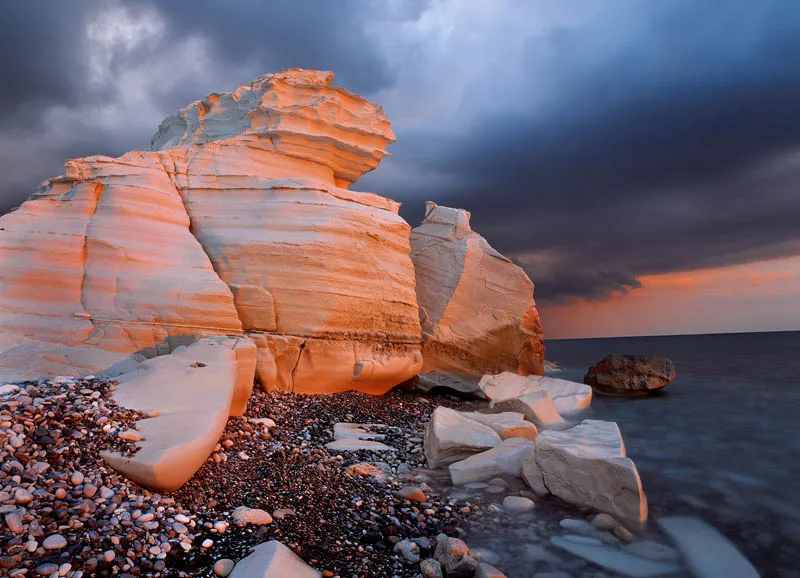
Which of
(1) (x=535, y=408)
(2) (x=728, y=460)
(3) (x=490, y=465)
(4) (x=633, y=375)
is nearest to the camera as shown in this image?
(3) (x=490, y=465)

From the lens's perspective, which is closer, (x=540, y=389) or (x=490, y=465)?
(x=490, y=465)

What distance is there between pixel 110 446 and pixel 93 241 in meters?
5.44

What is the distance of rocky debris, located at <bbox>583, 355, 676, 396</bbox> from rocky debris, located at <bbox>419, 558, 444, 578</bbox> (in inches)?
581

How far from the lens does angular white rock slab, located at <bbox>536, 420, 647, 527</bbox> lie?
5.18 metres

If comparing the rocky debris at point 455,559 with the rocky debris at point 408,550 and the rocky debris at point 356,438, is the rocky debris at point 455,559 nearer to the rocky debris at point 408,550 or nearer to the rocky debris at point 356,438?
the rocky debris at point 408,550

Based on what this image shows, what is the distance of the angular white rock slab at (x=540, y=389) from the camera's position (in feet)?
41.0

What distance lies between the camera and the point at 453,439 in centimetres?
670

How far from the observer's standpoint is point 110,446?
14.6 feet

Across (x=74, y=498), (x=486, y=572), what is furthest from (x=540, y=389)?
(x=74, y=498)

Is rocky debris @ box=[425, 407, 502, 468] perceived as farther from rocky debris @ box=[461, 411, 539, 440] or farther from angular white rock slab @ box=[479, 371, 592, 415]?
angular white rock slab @ box=[479, 371, 592, 415]

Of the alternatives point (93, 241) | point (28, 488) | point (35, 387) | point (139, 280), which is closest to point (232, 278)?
point (139, 280)

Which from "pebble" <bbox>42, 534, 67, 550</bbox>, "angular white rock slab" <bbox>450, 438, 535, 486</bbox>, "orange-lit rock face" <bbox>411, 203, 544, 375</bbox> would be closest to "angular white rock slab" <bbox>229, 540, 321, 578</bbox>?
"pebble" <bbox>42, 534, 67, 550</bbox>

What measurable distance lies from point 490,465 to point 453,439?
2.37 ft

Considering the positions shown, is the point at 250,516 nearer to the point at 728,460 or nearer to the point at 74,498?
the point at 74,498
